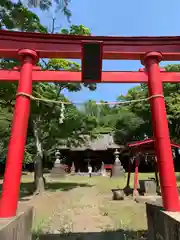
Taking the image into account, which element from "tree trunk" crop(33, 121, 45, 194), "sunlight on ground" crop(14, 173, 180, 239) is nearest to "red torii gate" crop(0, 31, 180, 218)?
"sunlight on ground" crop(14, 173, 180, 239)

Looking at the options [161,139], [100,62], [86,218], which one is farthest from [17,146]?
[86,218]

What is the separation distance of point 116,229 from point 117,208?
340cm

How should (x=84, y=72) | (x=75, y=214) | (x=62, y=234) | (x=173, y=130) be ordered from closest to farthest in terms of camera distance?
(x=84, y=72) → (x=62, y=234) → (x=75, y=214) → (x=173, y=130)

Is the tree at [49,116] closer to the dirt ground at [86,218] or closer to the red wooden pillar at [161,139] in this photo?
the dirt ground at [86,218]

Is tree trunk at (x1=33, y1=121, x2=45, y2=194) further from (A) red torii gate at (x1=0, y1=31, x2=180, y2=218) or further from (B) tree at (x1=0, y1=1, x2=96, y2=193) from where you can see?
(A) red torii gate at (x1=0, y1=31, x2=180, y2=218)

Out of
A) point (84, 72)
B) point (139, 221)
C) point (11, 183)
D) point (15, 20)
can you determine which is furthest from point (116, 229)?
point (15, 20)

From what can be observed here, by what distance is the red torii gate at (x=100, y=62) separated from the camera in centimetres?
421

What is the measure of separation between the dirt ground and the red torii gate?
9.45 feet

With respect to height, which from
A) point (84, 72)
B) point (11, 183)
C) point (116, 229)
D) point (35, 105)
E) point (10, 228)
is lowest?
point (116, 229)

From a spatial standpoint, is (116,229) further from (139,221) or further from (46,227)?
(46,227)

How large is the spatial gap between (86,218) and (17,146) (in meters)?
5.24

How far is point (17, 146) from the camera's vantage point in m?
4.06

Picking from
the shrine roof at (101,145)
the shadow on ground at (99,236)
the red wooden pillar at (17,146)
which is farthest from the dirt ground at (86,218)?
the shrine roof at (101,145)

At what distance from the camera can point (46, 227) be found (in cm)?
702
